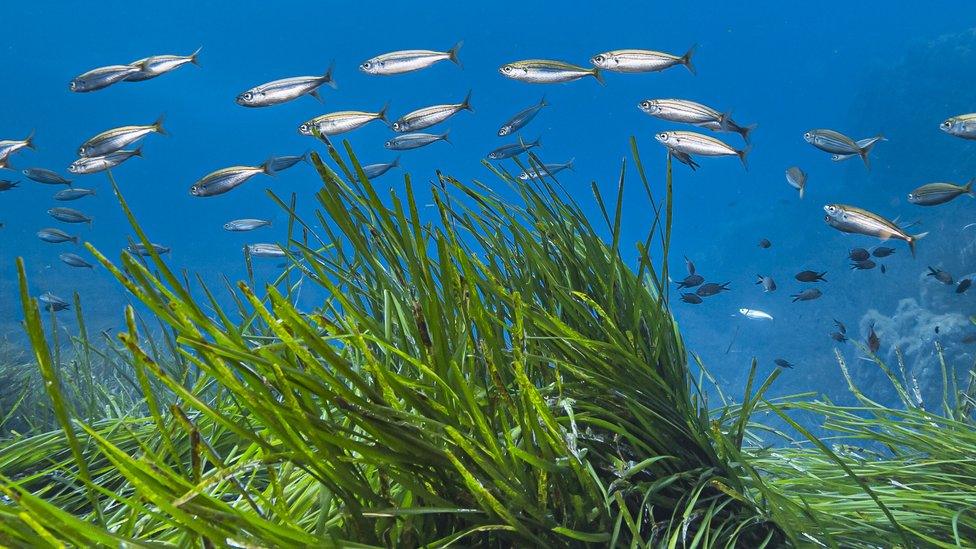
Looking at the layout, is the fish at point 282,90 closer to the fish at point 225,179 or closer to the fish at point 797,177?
the fish at point 225,179

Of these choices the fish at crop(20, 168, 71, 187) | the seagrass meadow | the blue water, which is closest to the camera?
the seagrass meadow

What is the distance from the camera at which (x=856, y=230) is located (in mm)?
5680

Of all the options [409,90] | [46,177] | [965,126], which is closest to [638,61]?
[965,126]

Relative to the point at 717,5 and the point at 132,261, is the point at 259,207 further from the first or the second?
the point at 132,261

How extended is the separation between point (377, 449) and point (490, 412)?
0.23m

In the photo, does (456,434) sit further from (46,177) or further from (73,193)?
(73,193)

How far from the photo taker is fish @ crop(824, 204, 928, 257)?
544 centimetres

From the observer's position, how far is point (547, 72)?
6359 millimetres

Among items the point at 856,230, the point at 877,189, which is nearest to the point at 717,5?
the point at 877,189

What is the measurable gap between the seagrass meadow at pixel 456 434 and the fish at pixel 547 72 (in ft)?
15.0

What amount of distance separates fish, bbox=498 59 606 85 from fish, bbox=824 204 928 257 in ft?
8.92

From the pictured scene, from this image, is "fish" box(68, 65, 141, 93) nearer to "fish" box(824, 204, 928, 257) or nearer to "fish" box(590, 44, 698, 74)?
"fish" box(590, 44, 698, 74)

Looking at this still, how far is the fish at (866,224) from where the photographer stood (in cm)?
544

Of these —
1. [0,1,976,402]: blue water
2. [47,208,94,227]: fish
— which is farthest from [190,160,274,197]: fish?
[0,1,976,402]: blue water
